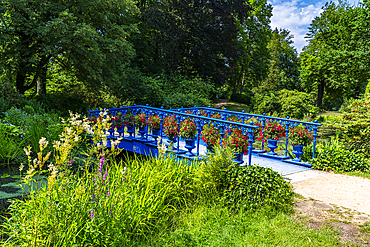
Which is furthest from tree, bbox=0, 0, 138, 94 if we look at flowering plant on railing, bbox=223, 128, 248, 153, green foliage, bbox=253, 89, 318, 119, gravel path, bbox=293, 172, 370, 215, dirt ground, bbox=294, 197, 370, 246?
dirt ground, bbox=294, 197, 370, 246

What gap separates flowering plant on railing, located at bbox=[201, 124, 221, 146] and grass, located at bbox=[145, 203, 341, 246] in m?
2.43

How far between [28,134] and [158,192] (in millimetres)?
5437

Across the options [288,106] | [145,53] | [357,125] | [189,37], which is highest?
[189,37]

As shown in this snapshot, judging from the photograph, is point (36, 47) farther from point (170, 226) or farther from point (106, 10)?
point (170, 226)

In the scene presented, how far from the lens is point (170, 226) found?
3828 mm

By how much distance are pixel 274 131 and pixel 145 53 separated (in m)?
15.4

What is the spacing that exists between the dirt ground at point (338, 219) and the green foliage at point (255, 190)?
0.93 ft

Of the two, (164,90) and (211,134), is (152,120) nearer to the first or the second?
(211,134)

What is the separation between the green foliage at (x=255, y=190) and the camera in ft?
13.7

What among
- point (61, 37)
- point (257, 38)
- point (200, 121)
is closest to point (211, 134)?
point (200, 121)

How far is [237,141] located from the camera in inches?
222

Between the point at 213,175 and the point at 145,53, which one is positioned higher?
the point at 145,53

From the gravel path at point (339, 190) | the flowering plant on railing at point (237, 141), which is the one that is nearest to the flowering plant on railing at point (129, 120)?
the flowering plant on railing at point (237, 141)

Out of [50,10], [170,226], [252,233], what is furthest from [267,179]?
[50,10]
